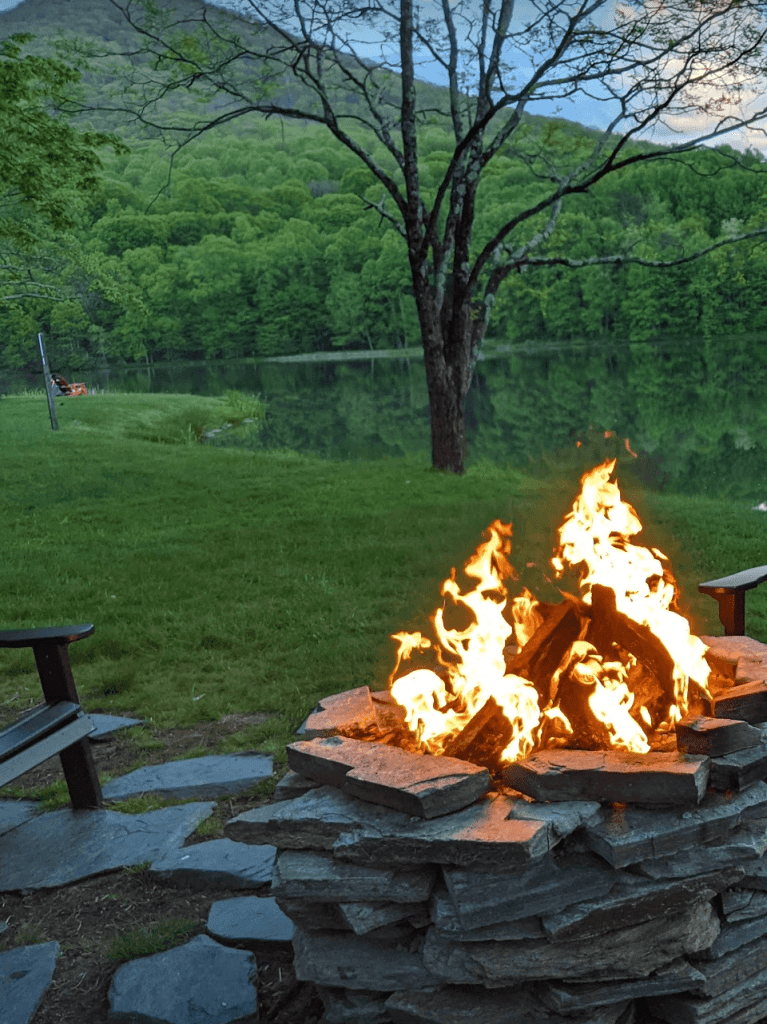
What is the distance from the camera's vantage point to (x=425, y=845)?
2.64 metres

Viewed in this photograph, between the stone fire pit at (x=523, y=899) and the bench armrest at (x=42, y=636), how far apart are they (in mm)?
1811

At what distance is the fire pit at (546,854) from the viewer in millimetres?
2660

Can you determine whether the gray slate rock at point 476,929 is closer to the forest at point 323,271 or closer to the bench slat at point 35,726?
the bench slat at point 35,726

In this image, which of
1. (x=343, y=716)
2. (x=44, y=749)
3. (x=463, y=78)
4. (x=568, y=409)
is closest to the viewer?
(x=343, y=716)

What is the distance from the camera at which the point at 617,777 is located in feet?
8.91

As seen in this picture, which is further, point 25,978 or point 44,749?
point 44,749

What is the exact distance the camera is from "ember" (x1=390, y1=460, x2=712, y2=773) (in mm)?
3145

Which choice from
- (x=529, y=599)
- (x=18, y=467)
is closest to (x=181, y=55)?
(x=18, y=467)

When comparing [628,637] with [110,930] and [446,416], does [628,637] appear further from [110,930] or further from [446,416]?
[446,416]

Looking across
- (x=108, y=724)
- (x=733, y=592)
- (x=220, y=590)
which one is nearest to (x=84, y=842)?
(x=108, y=724)

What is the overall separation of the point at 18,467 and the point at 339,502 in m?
8.02

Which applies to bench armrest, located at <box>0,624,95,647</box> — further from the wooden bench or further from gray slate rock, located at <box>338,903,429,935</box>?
gray slate rock, located at <box>338,903,429,935</box>

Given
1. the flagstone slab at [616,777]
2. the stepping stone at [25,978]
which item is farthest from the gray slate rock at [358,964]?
the stepping stone at [25,978]

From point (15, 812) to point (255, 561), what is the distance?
544cm
